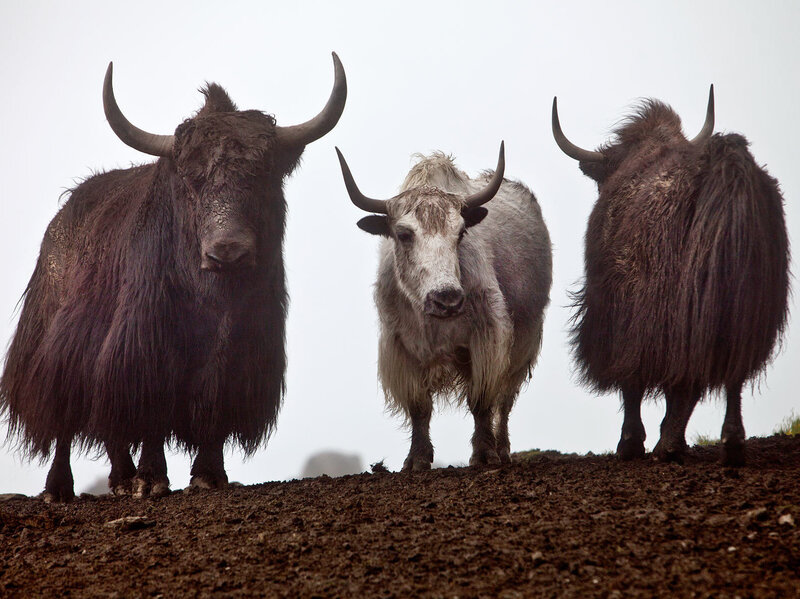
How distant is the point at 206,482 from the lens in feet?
19.5

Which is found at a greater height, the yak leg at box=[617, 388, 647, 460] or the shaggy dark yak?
the shaggy dark yak

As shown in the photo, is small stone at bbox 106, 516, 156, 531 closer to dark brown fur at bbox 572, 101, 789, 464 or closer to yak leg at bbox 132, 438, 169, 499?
yak leg at bbox 132, 438, 169, 499

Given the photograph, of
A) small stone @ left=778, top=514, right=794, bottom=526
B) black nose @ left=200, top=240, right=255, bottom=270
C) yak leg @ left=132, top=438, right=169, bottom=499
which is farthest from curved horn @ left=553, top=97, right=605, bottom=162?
small stone @ left=778, top=514, right=794, bottom=526

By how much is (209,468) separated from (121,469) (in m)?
0.85

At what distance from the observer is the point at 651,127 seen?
6770mm

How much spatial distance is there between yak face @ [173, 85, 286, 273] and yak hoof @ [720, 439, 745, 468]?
2789 millimetres

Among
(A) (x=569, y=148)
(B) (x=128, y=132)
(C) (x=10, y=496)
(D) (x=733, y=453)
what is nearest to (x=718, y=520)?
(D) (x=733, y=453)

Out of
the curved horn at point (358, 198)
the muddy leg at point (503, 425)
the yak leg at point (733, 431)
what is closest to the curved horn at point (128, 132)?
the curved horn at point (358, 198)

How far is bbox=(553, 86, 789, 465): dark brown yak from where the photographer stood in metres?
5.02

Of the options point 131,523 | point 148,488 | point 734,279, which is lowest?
point 131,523

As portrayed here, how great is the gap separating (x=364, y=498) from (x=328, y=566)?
1218 millimetres

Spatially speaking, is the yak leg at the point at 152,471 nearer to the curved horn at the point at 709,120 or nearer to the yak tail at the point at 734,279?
the yak tail at the point at 734,279

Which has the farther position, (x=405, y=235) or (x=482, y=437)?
(x=482, y=437)

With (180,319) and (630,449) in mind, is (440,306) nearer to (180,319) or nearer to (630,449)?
(630,449)
